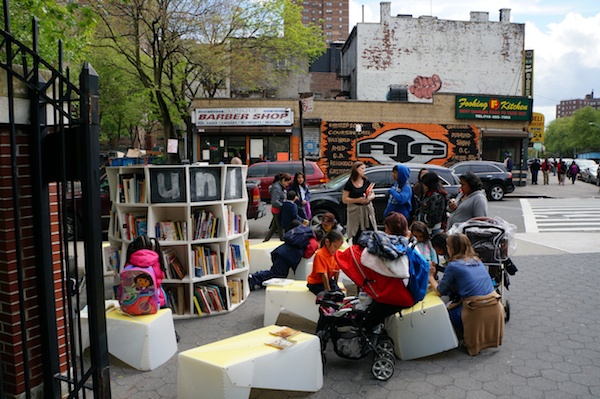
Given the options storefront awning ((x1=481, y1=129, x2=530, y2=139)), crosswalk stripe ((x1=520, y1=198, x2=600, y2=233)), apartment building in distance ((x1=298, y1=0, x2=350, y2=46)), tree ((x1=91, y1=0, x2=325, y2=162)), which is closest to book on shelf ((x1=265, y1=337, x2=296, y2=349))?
crosswalk stripe ((x1=520, y1=198, x2=600, y2=233))

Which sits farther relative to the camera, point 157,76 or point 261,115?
point 261,115

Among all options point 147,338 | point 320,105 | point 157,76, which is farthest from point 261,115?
point 147,338

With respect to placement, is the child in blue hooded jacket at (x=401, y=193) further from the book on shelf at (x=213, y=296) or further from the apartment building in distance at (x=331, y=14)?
the apartment building in distance at (x=331, y=14)

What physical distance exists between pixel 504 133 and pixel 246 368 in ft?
88.6

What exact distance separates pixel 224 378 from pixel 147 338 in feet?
4.77

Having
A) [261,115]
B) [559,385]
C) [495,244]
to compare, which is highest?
[261,115]

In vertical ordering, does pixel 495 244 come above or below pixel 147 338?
above

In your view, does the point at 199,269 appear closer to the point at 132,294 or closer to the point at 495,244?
the point at 132,294

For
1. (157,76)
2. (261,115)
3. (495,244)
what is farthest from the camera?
(261,115)

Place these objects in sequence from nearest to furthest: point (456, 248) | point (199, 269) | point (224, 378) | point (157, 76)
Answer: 1. point (224, 378)
2. point (456, 248)
3. point (199, 269)
4. point (157, 76)

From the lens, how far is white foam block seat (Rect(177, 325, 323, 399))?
12.7 ft

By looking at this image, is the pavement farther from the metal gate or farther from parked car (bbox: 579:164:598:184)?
parked car (bbox: 579:164:598:184)

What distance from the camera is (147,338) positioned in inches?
194

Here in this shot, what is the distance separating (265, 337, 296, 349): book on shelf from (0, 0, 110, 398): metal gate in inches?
58.2
